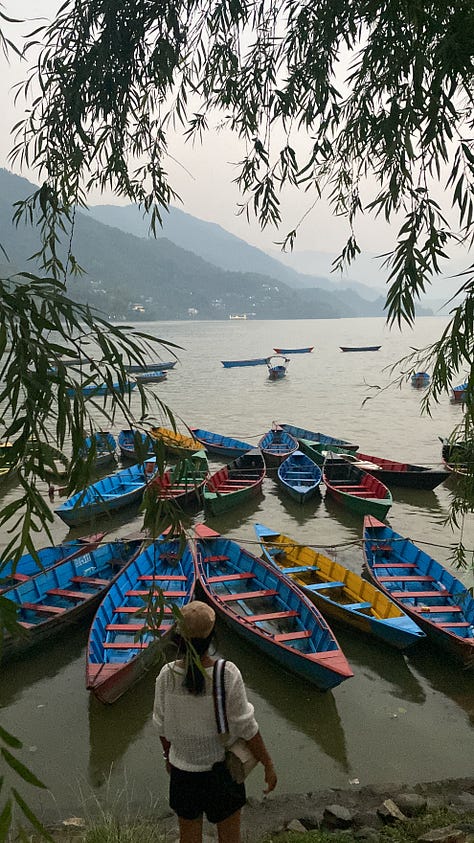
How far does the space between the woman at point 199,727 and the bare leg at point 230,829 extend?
0.09ft

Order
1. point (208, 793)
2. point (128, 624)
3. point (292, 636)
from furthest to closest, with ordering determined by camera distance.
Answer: point (128, 624) < point (292, 636) < point (208, 793)

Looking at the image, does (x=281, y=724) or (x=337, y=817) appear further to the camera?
(x=281, y=724)

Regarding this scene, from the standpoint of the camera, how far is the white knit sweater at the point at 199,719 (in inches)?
111

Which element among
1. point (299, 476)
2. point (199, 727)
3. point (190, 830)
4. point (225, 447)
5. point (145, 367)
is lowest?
point (225, 447)

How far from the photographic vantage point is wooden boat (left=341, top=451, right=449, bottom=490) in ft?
50.9

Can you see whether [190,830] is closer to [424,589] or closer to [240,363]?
[424,589]

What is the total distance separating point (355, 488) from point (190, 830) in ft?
40.6

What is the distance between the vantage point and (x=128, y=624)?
309 inches

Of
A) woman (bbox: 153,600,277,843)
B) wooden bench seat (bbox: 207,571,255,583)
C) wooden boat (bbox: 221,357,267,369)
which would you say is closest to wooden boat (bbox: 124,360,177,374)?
woman (bbox: 153,600,277,843)

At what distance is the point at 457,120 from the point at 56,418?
247 centimetres

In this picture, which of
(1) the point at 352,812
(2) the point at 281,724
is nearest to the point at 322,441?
(2) the point at 281,724

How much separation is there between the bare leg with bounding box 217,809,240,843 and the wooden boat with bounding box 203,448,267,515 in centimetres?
964

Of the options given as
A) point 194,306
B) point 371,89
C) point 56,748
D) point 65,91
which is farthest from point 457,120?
point 194,306

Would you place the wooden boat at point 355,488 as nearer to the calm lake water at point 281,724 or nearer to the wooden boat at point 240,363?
the calm lake water at point 281,724
